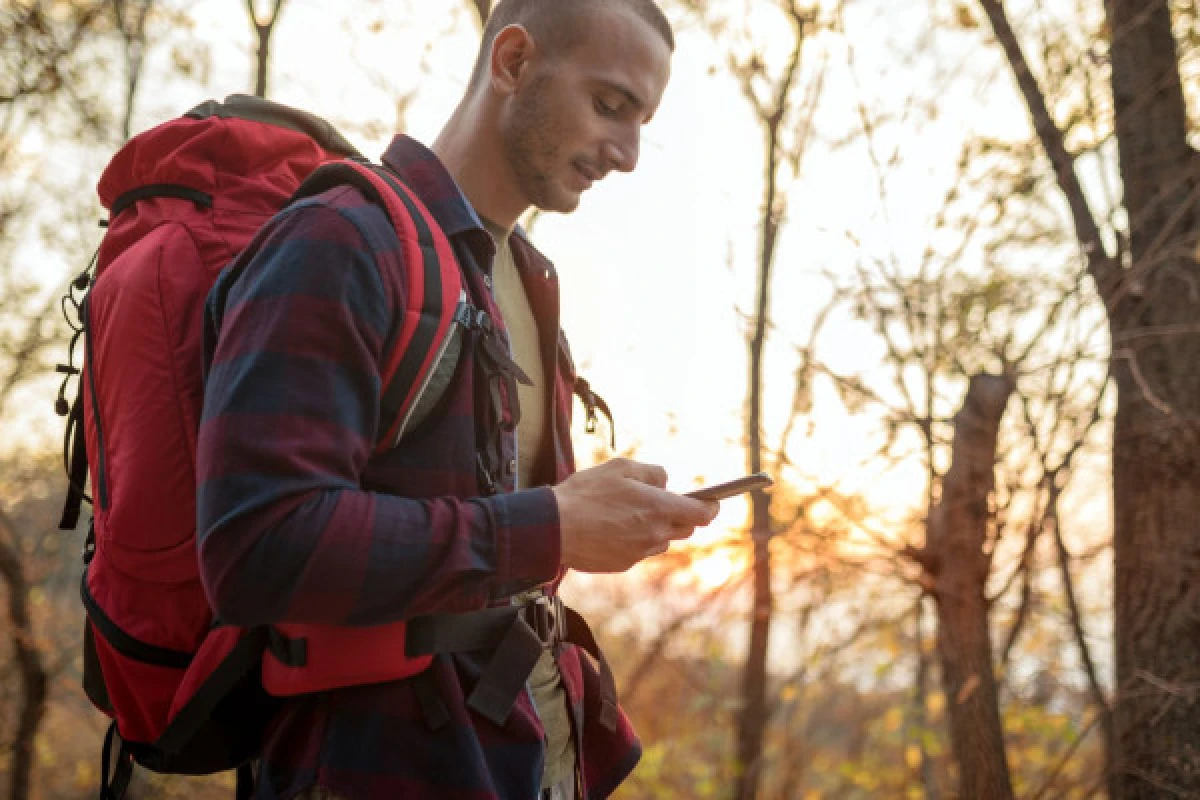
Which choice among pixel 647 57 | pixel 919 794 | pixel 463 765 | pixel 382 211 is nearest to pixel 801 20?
pixel 647 57

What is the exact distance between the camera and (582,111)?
175 cm

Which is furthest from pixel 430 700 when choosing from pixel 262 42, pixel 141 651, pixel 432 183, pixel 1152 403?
pixel 262 42

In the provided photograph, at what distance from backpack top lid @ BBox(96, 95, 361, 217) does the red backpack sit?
0.04 meters

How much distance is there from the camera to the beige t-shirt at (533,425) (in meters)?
1.60

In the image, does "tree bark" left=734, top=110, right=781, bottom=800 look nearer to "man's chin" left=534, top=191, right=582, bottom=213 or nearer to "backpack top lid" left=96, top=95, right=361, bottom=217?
"man's chin" left=534, top=191, right=582, bottom=213

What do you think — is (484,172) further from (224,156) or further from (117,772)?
(117,772)

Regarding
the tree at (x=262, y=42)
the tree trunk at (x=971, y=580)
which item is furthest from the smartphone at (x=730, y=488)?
the tree at (x=262, y=42)

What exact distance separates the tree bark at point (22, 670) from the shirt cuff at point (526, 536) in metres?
5.38

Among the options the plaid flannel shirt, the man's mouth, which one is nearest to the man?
the plaid flannel shirt

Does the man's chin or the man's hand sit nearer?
the man's hand

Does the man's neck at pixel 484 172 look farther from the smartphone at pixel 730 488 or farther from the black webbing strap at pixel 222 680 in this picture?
the black webbing strap at pixel 222 680

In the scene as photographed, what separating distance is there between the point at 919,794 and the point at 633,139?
28.1ft

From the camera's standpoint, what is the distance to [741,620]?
5660 mm

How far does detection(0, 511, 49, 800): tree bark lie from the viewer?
5.78 m
